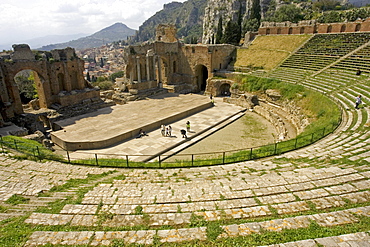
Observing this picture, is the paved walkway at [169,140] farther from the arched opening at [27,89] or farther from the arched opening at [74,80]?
the arched opening at [27,89]

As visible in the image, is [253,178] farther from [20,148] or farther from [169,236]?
[20,148]

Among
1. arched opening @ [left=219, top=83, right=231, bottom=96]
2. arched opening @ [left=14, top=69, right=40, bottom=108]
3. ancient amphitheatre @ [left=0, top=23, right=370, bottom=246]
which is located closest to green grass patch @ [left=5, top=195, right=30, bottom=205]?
ancient amphitheatre @ [left=0, top=23, right=370, bottom=246]

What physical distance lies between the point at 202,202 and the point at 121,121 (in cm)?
1522

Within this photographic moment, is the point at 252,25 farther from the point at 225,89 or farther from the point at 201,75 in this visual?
the point at 225,89

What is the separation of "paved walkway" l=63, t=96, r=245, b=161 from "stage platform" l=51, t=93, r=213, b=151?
0.56m

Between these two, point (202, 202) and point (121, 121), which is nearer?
point (202, 202)

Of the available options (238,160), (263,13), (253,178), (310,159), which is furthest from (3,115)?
(263,13)

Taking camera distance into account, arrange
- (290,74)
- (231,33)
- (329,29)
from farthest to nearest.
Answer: (231,33), (329,29), (290,74)

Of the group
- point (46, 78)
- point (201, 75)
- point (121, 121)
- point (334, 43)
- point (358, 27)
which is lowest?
point (121, 121)

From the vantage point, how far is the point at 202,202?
801 cm

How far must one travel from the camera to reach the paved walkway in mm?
16203

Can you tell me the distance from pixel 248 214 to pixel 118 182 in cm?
545

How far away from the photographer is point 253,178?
9.86m

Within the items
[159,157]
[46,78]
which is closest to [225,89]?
[46,78]
